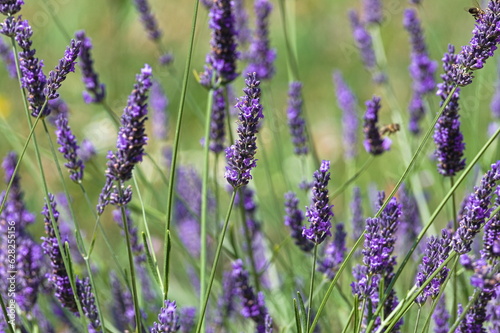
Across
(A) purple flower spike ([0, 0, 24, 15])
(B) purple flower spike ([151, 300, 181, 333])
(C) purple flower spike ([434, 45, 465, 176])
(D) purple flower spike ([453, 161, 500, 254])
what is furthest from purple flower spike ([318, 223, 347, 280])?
(A) purple flower spike ([0, 0, 24, 15])

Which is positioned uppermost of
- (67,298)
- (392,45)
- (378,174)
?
(392,45)

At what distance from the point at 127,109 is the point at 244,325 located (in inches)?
46.9

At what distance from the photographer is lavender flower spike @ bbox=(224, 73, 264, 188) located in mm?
1148

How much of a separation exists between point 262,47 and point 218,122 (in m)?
0.48

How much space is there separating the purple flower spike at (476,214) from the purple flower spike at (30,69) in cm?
79

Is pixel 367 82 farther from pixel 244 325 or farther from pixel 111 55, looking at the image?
pixel 244 325

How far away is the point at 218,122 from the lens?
1.95 meters

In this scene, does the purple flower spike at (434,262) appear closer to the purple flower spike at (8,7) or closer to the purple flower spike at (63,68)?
the purple flower spike at (63,68)

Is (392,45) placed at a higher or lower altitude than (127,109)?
higher

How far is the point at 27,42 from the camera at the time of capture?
1.27 metres

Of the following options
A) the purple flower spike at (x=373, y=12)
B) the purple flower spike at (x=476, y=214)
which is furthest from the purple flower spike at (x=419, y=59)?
the purple flower spike at (x=476, y=214)

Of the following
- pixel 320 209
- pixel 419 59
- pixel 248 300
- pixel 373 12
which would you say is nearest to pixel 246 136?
pixel 320 209

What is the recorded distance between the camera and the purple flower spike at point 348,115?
282 centimetres

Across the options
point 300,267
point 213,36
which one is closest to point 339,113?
point 300,267
